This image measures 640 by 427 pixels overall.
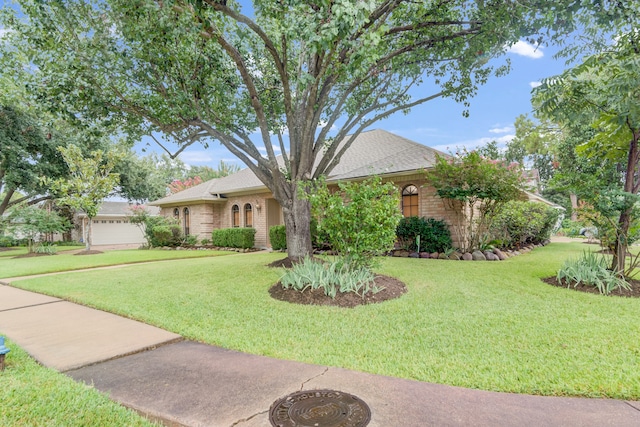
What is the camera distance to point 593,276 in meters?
5.95

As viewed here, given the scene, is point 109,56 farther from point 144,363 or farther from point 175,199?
point 175,199

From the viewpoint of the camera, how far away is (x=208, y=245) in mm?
17312

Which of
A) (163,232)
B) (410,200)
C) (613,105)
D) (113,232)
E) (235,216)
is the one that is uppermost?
(613,105)

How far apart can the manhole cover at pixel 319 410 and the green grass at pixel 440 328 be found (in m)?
0.55

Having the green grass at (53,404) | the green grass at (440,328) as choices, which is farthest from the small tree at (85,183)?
the green grass at (53,404)

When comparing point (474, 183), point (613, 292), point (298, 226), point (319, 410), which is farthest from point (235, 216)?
point (319, 410)

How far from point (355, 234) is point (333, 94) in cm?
635

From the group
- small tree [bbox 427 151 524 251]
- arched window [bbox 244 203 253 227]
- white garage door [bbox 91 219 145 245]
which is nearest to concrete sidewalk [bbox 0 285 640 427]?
small tree [bbox 427 151 524 251]

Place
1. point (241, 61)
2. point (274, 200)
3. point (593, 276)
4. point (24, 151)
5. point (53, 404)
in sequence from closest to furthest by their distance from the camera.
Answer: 1. point (53, 404)
2. point (593, 276)
3. point (241, 61)
4. point (274, 200)
5. point (24, 151)

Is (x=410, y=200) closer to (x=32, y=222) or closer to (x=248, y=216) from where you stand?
(x=248, y=216)


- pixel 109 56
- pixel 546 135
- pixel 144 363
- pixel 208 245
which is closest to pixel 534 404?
pixel 144 363

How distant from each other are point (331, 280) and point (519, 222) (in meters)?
10.4

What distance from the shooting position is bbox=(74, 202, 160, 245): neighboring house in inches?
1066

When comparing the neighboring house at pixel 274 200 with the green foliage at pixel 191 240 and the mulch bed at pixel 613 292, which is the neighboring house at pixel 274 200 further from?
the mulch bed at pixel 613 292
